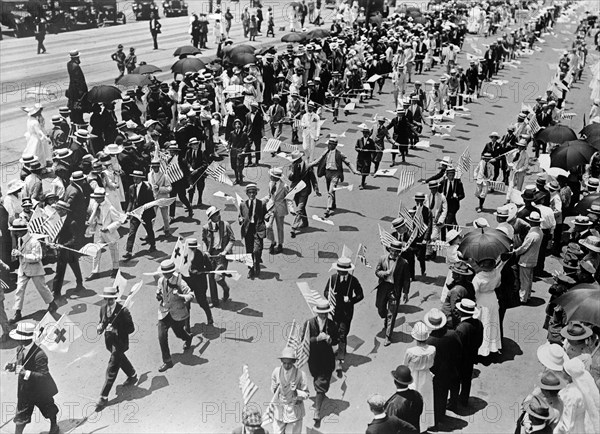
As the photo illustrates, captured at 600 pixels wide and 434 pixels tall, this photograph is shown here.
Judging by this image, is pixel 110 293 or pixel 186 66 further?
pixel 186 66

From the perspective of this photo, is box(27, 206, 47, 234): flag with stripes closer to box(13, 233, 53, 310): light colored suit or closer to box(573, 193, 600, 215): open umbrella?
box(13, 233, 53, 310): light colored suit

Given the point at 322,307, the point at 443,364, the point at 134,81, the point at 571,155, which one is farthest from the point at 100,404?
the point at 134,81

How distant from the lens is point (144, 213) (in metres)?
13.8

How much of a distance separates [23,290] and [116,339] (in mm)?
2871

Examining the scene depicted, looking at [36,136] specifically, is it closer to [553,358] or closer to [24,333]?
[24,333]

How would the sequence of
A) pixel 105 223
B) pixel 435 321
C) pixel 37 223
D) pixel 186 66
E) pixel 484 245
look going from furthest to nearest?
pixel 186 66 → pixel 105 223 → pixel 37 223 → pixel 484 245 → pixel 435 321

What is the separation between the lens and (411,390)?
7617mm

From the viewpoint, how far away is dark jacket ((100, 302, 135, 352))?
365 inches

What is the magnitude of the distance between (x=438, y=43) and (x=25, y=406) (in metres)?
35.3

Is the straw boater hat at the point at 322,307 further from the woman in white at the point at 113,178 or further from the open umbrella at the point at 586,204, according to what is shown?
the open umbrella at the point at 586,204

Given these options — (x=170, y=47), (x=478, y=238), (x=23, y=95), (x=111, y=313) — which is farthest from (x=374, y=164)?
(x=170, y=47)

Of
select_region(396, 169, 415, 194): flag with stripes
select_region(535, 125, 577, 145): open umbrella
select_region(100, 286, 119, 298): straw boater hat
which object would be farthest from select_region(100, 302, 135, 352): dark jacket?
select_region(535, 125, 577, 145): open umbrella

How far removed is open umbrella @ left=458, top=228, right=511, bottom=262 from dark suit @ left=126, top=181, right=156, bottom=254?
6531mm

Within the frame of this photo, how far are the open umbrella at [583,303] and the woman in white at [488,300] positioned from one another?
104 centimetres
